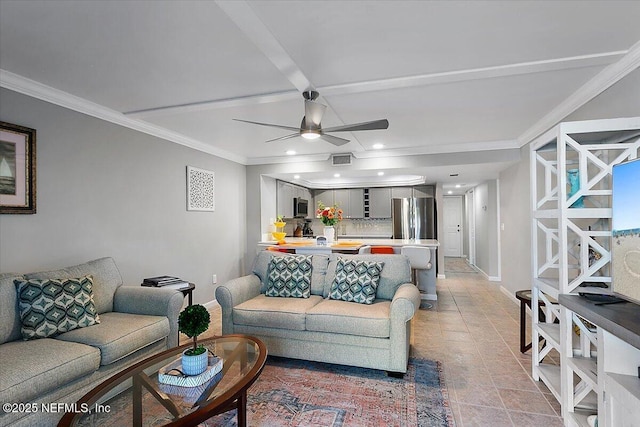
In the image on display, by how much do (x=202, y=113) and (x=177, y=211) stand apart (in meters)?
1.43

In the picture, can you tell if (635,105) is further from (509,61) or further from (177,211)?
(177,211)

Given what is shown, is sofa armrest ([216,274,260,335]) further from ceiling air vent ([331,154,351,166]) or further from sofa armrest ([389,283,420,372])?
ceiling air vent ([331,154,351,166])

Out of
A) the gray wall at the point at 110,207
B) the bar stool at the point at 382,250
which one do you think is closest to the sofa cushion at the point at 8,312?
the gray wall at the point at 110,207

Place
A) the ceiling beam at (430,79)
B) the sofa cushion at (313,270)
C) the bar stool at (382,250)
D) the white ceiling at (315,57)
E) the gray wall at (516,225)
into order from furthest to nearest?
the bar stool at (382,250) → the gray wall at (516,225) → the sofa cushion at (313,270) → the ceiling beam at (430,79) → the white ceiling at (315,57)

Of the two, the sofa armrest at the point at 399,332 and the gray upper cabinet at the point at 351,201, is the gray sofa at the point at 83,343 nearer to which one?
the sofa armrest at the point at 399,332

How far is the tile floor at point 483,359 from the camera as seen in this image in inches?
83.1

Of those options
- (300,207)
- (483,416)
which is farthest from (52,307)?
(300,207)

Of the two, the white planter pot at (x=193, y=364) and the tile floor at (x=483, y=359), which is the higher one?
the white planter pot at (x=193, y=364)

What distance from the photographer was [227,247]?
5.23 meters

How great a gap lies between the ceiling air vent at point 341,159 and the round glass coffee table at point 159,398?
149 inches

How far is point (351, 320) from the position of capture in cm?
262

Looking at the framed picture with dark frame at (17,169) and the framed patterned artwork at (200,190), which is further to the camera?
the framed patterned artwork at (200,190)
